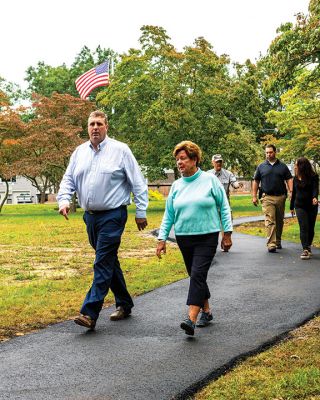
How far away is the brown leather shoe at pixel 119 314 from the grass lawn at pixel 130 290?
1.93 ft

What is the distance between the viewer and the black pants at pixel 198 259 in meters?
5.91

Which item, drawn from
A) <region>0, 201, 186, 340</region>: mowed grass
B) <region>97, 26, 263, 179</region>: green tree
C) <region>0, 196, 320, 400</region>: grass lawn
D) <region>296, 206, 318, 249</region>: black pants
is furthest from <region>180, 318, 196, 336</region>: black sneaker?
<region>97, 26, 263, 179</region>: green tree

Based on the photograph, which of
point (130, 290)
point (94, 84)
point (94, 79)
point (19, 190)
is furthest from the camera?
point (19, 190)

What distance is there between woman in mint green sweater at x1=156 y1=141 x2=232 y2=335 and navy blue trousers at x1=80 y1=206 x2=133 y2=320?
59 cm

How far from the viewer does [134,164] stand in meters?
6.41

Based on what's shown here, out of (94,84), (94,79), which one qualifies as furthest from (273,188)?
(94,79)

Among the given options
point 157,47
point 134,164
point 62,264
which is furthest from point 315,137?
point 134,164

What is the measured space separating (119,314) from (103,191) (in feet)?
4.35

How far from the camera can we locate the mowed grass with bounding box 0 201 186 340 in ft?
23.2

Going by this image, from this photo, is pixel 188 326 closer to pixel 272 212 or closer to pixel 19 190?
pixel 272 212

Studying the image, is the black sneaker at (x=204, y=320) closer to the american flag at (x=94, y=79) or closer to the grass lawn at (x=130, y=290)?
the grass lawn at (x=130, y=290)

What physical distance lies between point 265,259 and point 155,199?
5347 centimetres

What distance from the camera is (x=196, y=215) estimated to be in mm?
6000

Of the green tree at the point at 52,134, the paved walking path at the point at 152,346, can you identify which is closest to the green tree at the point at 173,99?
the green tree at the point at 52,134
